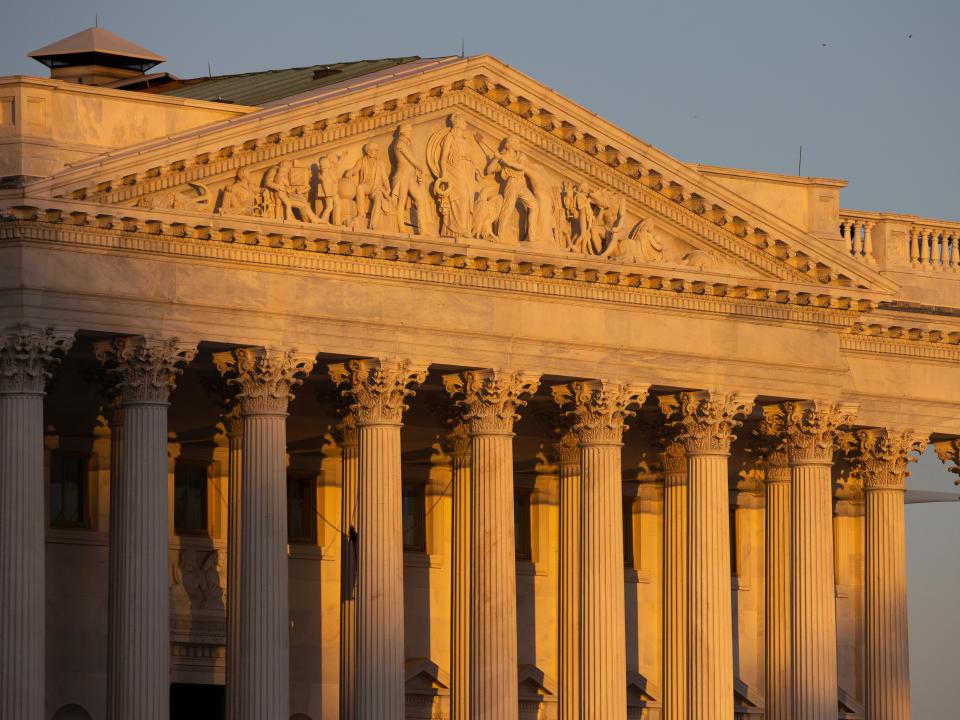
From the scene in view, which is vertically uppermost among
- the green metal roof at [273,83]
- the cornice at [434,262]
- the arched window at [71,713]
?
the green metal roof at [273,83]

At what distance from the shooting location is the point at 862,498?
87562mm

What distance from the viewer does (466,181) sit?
7250cm

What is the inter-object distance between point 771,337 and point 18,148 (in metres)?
20.0

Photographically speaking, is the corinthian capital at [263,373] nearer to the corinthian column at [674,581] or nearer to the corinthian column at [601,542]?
the corinthian column at [601,542]

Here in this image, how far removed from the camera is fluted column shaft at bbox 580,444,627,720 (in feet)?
244

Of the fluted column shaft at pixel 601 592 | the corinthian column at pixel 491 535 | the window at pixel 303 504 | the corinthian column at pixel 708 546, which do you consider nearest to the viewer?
the corinthian column at pixel 491 535

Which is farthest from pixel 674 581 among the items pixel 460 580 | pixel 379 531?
pixel 379 531

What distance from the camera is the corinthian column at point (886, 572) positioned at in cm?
8244

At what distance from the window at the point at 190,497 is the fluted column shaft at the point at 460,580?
660 centimetres

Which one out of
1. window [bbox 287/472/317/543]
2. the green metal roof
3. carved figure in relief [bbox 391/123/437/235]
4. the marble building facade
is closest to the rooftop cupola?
the green metal roof

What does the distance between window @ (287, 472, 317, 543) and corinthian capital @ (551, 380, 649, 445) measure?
27.9 feet

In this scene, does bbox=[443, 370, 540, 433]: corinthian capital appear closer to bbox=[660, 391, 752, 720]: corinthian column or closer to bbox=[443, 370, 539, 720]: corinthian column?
bbox=[443, 370, 539, 720]: corinthian column

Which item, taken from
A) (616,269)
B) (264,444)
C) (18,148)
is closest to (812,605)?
(616,269)

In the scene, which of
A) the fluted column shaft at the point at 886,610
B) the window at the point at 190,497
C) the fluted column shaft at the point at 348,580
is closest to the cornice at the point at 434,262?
the fluted column shaft at the point at 348,580
